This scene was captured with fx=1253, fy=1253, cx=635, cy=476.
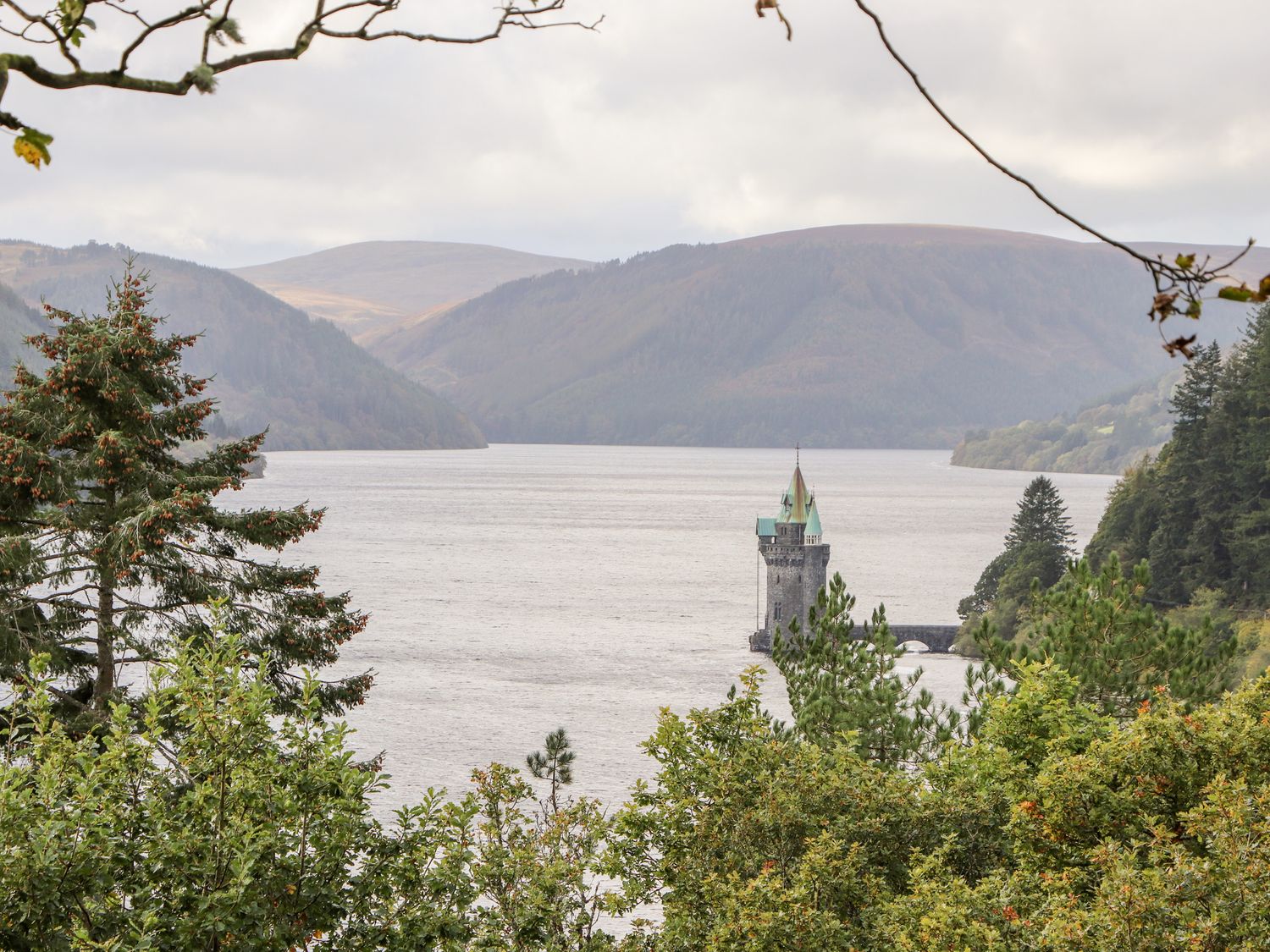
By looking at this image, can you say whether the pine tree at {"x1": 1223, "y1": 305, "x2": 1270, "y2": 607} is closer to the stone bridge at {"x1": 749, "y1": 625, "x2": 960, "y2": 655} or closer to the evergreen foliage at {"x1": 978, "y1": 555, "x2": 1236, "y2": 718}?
the stone bridge at {"x1": 749, "y1": 625, "x2": 960, "y2": 655}

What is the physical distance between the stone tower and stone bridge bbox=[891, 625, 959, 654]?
716 cm

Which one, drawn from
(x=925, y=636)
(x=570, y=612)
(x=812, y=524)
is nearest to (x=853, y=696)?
(x=812, y=524)

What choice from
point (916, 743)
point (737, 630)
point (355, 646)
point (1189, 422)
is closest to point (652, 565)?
point (737, 630)

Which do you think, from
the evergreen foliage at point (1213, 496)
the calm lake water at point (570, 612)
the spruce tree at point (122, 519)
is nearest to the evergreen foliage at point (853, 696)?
the calm lake water at point (570, 612)

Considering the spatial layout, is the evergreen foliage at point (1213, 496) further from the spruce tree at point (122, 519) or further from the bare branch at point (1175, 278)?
the bare branch at point (1175, 278)

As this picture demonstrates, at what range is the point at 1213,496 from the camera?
76.1 metres

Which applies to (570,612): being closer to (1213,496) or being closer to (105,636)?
(1213,496)

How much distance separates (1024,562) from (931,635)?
34.1ft

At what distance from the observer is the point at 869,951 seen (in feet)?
44.9

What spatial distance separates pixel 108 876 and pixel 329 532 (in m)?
158

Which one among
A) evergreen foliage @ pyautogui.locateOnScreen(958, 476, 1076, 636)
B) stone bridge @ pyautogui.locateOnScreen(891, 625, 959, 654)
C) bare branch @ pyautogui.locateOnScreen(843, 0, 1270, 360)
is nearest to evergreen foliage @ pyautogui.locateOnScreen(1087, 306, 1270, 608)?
evergreen foliage @ pyautogui.locateOnScreen(958, 476, 1076, 636)

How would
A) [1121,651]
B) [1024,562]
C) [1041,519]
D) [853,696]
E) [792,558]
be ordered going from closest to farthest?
[1121,651], [853,696], [1024,562], [792,558], [1041,519]

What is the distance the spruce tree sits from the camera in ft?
70.6

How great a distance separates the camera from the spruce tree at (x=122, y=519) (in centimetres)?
2152
